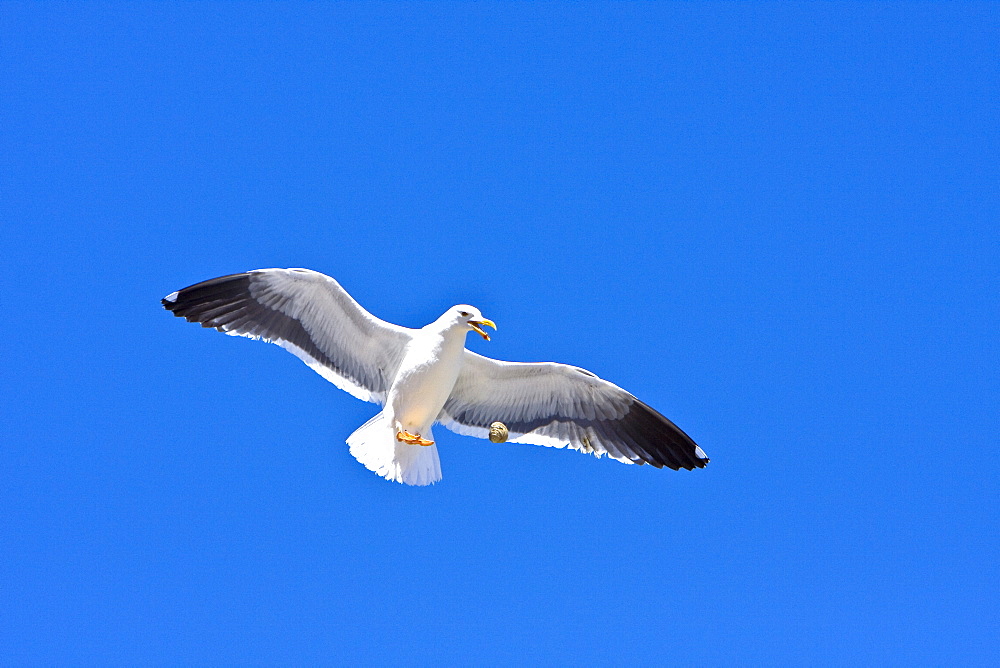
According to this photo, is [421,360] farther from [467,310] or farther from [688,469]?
[688,469]

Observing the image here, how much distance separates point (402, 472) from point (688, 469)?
2.57 meters

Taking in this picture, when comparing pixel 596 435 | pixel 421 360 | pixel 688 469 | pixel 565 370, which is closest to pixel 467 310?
pixel 421 360

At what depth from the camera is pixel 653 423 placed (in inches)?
369

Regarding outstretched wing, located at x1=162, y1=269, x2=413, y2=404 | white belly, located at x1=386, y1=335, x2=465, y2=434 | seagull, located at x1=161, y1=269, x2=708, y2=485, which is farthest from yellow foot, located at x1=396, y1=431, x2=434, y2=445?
outstretched wing, located at x1=162, y1=269, x2=413, y2=404

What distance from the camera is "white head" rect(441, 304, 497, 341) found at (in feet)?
28.0

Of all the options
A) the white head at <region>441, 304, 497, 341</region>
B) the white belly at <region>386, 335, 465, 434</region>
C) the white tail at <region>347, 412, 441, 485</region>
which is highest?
the white head at <region>441, 304, 497, 341</region>

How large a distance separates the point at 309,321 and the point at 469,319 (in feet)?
5.04

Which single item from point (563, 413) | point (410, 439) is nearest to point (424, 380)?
point (410, 439)

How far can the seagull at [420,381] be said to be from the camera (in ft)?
28.8

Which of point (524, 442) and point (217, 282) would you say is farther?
point (524, 442)

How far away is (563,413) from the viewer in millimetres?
9555

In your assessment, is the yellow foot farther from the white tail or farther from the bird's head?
the bird's head

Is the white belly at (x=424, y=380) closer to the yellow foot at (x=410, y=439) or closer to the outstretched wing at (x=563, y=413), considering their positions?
the yellow foot at (x=410, y=439)

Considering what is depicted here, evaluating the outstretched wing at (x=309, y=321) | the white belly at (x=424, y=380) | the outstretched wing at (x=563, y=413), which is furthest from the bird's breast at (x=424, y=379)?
the outstretched wing at (x=563, y=413)
